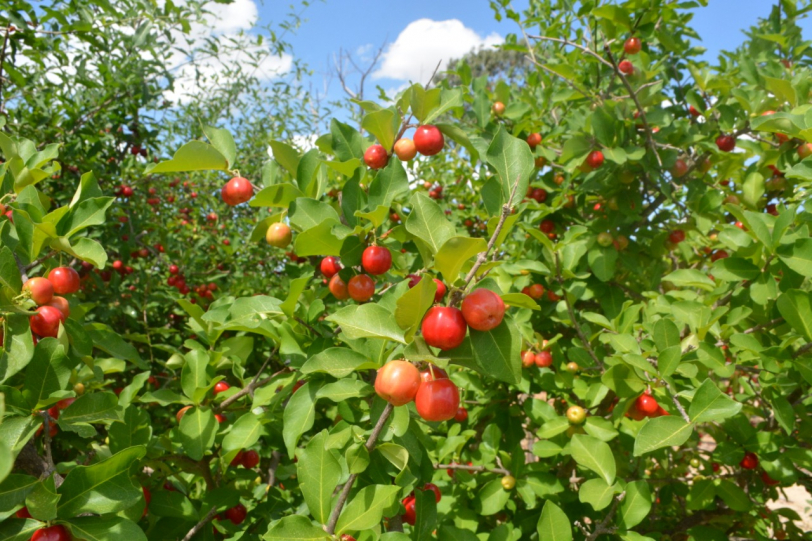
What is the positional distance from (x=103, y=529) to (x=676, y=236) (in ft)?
9.41

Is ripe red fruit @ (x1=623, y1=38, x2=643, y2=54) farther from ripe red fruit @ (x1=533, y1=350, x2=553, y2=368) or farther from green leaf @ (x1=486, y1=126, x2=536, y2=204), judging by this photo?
green leaf @ (x1=486, y1=126, x2=536, y2=204)

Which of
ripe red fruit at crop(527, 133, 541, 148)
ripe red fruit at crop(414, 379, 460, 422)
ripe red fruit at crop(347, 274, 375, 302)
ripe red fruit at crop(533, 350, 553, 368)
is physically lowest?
ripe red fruit at crop(414, 379, 460, 422)

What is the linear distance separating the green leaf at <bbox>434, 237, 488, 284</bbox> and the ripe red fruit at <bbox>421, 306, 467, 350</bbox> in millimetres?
82

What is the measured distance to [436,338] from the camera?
3.18 ft

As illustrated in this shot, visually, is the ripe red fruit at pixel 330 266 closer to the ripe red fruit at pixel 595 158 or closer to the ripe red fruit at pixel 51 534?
the ripe red fruit at pixel 51 534

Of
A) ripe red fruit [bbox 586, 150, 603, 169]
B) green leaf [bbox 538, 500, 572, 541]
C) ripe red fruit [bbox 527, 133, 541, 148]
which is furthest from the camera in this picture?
ripe red fruit [bbox 527, 133, 541, 148]

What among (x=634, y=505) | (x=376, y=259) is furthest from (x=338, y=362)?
(x=634, y=505)

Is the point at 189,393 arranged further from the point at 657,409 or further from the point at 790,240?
the point at 790,240

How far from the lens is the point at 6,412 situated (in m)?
1.11

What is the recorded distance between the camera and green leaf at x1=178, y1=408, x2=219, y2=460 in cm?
145

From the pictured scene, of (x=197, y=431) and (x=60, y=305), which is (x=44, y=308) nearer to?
(x=60, y=305)

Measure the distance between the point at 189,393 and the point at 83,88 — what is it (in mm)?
2914

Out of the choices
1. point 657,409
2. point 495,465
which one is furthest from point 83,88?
point 657,409

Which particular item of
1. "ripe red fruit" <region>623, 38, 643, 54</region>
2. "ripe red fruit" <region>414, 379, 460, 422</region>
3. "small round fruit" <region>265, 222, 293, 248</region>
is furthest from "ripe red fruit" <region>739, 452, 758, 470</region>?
"ripe red fruit" <region>623, 38, 643, 54</region>
